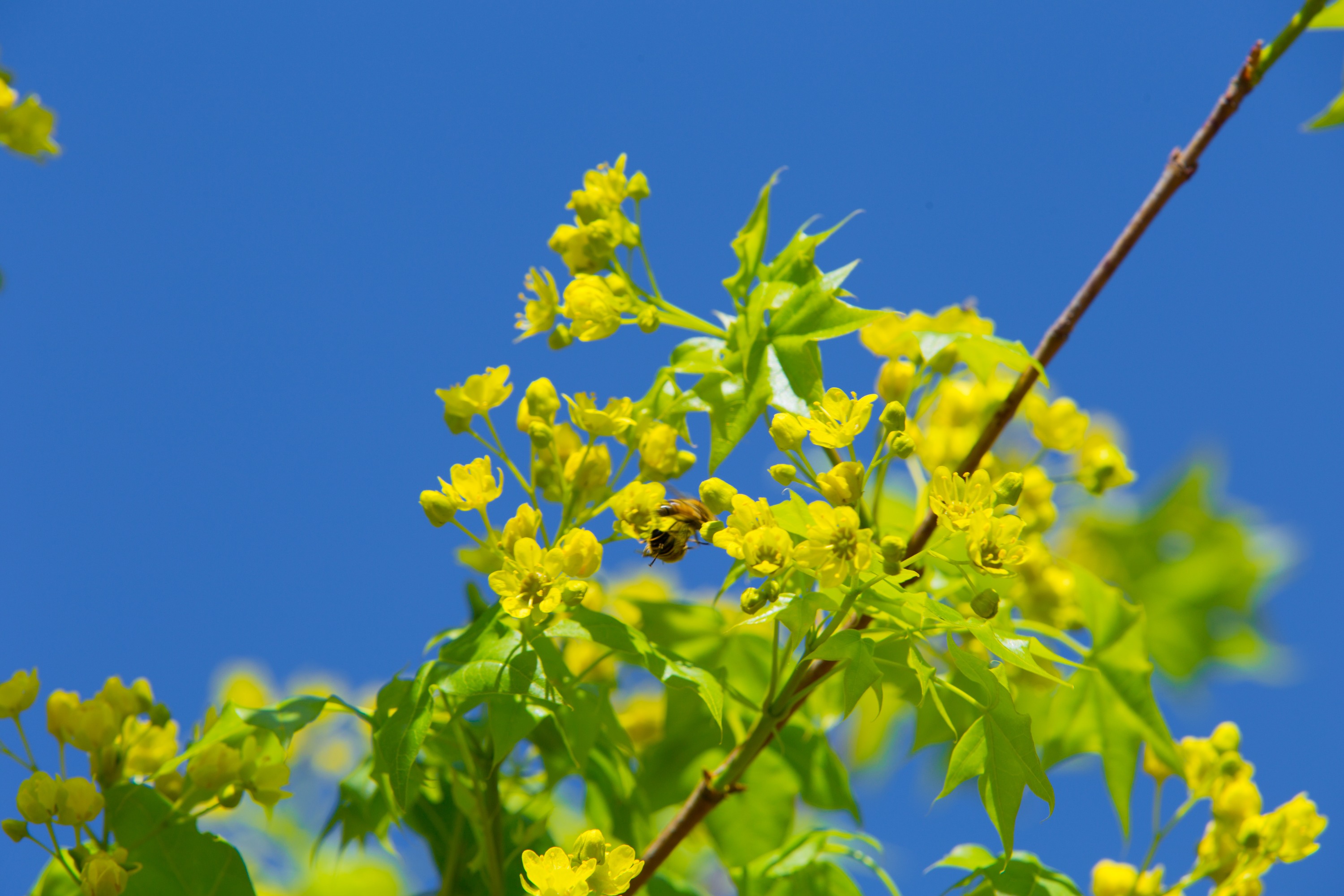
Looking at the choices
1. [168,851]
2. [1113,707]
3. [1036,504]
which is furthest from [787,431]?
[168,851]

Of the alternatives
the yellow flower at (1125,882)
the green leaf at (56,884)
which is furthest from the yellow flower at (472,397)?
the yellow flower at (1125,882)

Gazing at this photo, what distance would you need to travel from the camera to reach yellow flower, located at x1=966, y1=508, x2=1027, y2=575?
1.13m

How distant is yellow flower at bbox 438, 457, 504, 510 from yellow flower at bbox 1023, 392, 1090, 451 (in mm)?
898

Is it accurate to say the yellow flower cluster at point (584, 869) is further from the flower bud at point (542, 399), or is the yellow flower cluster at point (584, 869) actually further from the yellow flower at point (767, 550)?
the flower bud at point (542, 399)

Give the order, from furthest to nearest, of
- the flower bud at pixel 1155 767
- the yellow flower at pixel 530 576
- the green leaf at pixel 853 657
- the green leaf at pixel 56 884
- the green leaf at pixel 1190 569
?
the green leaf at pixel 1190 569 < the flower bud at pixel 1155 767 < the green leaf at pixel 56 884 < the yellow flower at pixel 530 576 < the green leaf at pixel 853 657

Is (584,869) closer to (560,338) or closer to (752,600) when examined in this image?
(752,600)

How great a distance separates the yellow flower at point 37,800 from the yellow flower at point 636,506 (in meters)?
0.80

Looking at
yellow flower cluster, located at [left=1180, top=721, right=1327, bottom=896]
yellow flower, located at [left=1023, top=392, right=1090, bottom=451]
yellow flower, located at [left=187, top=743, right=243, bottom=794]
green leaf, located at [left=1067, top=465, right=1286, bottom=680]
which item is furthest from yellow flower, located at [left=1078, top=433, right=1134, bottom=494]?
green leaf, located at [left=1067, top=465, right=1286, bottom=680]

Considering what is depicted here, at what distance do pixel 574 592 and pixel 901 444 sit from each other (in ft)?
1.38

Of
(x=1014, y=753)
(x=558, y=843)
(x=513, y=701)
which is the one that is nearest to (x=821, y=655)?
(x=1014, y=753)

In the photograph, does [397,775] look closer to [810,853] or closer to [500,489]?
[500,489]

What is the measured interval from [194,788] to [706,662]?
0.75 metres

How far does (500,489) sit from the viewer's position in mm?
1348

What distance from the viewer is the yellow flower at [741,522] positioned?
116 cm
